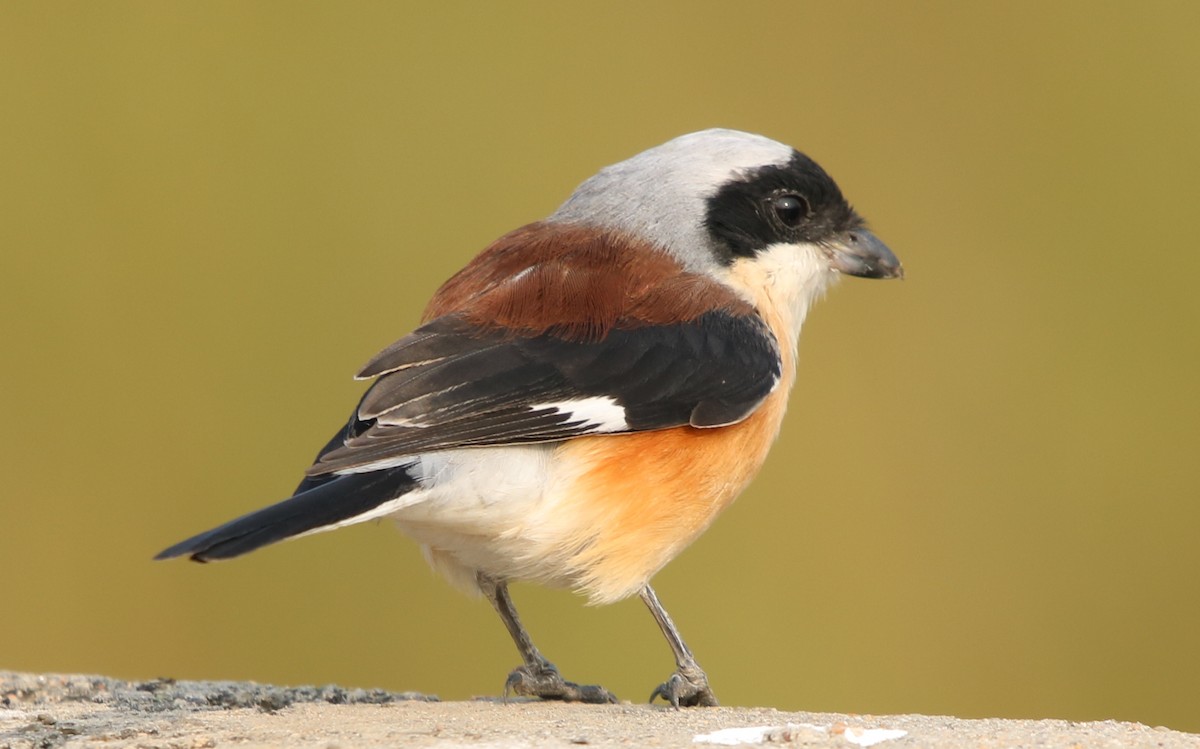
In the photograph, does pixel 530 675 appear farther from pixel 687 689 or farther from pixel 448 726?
pixel 448 726

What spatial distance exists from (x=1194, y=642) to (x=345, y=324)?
14.9ft

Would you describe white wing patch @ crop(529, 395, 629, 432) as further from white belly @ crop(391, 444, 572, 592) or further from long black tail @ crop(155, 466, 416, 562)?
long black tail @ crop(155, 466, 416, 562)

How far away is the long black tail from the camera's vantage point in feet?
11.5

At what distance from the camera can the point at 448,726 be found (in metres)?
3.68

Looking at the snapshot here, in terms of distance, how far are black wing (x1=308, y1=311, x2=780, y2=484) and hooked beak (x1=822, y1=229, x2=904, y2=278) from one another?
708 millimetres

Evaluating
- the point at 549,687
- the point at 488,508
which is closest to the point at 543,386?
the point at 488,508

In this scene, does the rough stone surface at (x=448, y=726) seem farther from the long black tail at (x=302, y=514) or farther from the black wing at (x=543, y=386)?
the black wing at (x=543, y=386)

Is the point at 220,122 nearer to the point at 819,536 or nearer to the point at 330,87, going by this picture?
the point at 330,87

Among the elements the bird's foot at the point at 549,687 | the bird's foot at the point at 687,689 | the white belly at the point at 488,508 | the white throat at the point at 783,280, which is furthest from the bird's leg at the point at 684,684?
the white throat at the point at 783,280

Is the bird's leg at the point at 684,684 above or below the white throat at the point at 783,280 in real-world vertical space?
below

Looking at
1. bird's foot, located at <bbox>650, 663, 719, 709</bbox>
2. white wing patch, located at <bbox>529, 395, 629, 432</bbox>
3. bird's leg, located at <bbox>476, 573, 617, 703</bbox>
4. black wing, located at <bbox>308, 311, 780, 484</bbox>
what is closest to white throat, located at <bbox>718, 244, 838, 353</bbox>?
black wing, located at <bbox>308, 311, 780, 484</bbox>

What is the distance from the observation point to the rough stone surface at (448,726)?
11.2ft

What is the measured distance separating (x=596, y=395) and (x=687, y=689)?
989mm

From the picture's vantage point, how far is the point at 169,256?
8.25 meters
